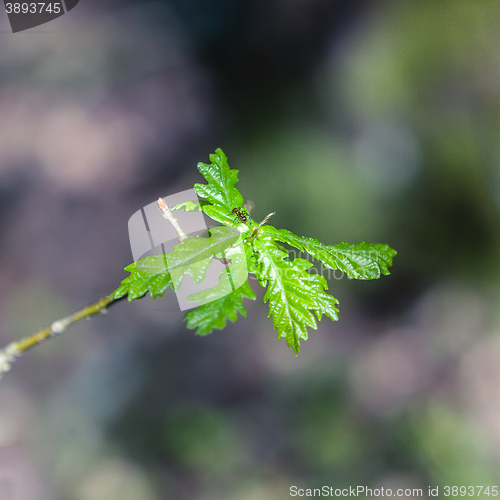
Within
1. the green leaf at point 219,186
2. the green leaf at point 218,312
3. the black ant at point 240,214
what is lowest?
the green leaf at point 218,312

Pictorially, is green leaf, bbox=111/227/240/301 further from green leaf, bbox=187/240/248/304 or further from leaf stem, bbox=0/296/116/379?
leaf stem, bbox=0/296/116/379

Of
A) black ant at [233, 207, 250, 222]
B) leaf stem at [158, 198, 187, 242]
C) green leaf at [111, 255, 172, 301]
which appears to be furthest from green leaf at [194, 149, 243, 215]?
green leaf at [111, 255, 172, 301]

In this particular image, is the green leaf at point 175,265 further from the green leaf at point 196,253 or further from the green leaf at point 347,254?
the green leaf at point 347,254

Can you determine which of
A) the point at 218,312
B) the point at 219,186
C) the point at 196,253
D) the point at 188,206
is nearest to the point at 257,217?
the point at 188,206

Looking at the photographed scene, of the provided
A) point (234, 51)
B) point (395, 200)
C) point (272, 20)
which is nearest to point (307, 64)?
point (272, 20)

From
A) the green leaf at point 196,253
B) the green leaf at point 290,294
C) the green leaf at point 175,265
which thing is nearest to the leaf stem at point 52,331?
the green leaf at point 175,265

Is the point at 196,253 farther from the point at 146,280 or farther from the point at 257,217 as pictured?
the point at 257,217
